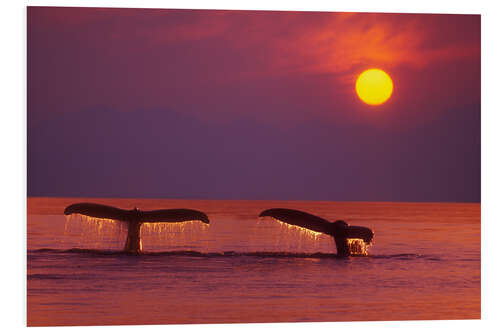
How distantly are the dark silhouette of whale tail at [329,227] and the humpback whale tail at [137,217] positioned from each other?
107cm

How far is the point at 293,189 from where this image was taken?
11.7m

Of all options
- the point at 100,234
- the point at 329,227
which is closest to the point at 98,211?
the point at 329,227

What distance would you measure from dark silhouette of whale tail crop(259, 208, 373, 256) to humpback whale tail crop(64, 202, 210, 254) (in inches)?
42.0

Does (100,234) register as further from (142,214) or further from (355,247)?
(355,247)

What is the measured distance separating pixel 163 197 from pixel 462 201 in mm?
3556

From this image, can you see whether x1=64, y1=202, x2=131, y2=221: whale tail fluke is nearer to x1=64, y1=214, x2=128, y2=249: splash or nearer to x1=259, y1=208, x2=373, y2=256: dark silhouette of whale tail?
x1=64, y1=214, x2=128, y2=249: splash

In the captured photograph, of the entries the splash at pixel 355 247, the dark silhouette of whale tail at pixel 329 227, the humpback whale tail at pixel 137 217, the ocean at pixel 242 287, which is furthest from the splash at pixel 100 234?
the splash at pixel 355 247

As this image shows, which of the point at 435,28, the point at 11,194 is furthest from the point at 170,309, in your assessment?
the point at 435,28

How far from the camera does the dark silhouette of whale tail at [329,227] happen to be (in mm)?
12587

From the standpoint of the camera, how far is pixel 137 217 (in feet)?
46.1

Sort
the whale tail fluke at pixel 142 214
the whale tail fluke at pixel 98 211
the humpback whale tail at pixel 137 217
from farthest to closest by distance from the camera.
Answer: the humpback whale tail at pixel 137 217 < the whale tail fluke at pixel 142 214 < the whale tail fluke at pixel 98 211

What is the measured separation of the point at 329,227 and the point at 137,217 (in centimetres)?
283

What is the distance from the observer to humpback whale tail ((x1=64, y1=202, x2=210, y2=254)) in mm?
12906

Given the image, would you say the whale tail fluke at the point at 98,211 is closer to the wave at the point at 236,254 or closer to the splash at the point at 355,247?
the wave at the point at 236,254
